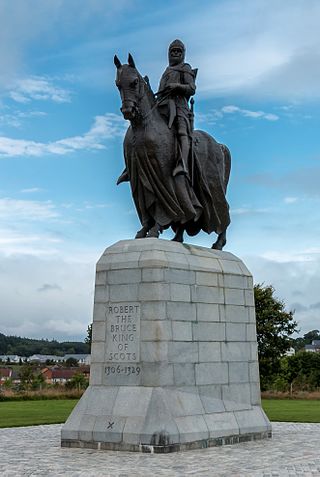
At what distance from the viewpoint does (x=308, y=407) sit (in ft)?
81.2

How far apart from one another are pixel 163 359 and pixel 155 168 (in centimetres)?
408

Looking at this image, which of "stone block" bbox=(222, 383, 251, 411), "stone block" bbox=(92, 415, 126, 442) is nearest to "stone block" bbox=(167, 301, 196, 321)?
"stone block" bbox=(222, 383, 251, 411)

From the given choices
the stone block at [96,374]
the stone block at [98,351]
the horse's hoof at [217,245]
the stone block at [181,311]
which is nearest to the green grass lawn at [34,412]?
the stone block at [96,374]

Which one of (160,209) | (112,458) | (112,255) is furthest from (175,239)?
(112,458)

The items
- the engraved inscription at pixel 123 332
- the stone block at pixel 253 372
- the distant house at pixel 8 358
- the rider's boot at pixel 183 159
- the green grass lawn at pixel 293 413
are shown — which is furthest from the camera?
the distant house at pixel 8 358

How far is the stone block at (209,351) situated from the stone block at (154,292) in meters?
1.39

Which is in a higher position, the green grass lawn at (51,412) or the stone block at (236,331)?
the stone block at (236,331)

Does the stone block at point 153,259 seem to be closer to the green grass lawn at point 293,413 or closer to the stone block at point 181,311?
the stone block at point 181,311

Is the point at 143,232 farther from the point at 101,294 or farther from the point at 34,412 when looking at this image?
the point at 34,412

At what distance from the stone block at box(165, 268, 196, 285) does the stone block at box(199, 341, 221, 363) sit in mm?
1278

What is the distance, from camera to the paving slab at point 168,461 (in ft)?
32.4

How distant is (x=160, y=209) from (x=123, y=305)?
2.49 meters

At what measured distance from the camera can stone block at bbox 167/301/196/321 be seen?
1300 centimetres

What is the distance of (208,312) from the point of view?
1391 centimetres
